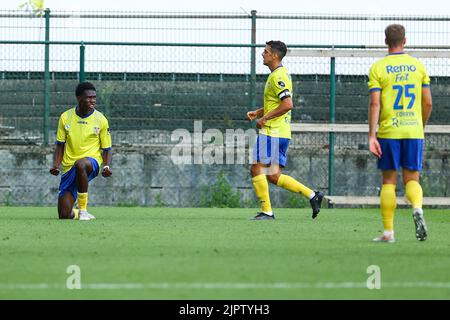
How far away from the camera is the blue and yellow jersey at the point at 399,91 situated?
10508mm

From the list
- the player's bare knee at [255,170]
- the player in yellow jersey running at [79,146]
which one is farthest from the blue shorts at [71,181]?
the player's bare knee at [255,170]

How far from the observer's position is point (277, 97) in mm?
14047

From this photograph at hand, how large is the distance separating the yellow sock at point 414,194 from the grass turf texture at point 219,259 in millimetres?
348

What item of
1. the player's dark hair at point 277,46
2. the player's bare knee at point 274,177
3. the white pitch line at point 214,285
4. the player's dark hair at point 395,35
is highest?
the player's dark hair at point 277,46

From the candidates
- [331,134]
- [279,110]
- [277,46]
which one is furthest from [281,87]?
[331,134]

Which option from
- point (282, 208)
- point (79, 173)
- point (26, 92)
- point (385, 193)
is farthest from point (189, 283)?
point (26, 92)

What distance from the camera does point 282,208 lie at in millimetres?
18766

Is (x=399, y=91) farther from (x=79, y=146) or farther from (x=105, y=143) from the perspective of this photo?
(x=79, y=146)

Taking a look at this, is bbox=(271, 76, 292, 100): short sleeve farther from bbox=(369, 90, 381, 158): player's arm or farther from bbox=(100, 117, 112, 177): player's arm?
bbox=(369, 90, 381, 158): player's arm

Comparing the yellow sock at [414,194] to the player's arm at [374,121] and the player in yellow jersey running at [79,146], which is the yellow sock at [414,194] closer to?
the player's arm at [374,121]

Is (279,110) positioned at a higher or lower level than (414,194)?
higher

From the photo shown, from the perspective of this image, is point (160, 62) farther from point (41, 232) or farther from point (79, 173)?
point (41, 232)

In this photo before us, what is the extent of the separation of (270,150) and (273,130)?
0.84 ft
